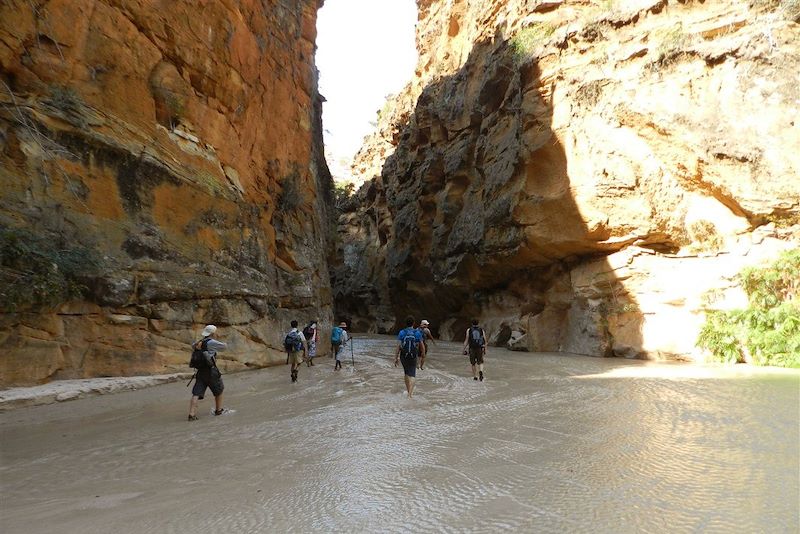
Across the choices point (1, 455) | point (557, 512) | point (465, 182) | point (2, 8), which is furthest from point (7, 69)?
point (465, 182)

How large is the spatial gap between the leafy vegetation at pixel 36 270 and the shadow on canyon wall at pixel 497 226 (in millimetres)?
14371

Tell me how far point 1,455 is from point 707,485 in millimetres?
6493

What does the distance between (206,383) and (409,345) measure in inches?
133

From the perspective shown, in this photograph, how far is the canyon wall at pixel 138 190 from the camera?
8.36 meters

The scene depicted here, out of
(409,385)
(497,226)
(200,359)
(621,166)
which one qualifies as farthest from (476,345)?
(497,226)

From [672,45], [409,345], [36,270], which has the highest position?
[672,45]

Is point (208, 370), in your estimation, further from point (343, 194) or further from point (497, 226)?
point (343, 194)

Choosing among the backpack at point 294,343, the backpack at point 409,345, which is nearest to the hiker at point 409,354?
the backpack at point 409,345

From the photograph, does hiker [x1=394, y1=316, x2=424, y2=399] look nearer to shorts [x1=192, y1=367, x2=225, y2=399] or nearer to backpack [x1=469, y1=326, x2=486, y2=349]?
backpack [x1=469, y1=326, x2=486, y2=349]

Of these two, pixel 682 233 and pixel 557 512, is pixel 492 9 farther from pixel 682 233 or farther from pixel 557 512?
pixel 557 512

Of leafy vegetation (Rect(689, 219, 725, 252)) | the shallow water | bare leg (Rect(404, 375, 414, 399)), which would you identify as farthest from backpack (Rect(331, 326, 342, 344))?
leafy vegetation (Rect(689, 219, 725, 252))

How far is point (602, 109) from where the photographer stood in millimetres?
15320

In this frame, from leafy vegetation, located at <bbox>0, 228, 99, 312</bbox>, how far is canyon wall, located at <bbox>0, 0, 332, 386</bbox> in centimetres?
2

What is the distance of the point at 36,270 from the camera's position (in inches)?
313
